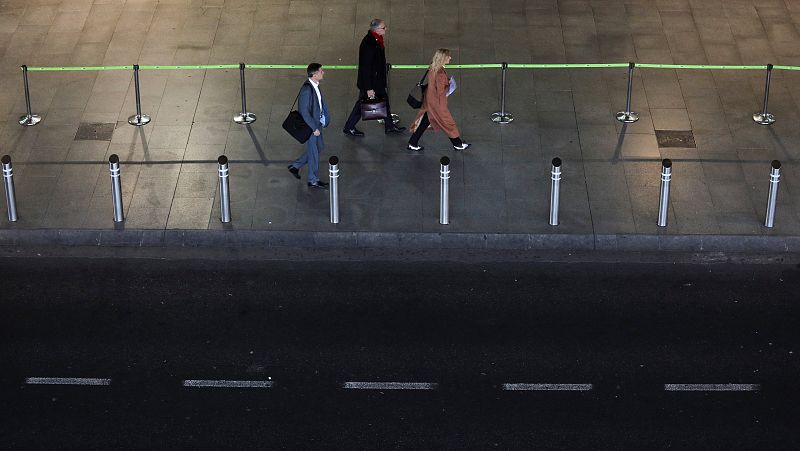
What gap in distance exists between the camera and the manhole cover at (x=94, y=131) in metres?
21.5

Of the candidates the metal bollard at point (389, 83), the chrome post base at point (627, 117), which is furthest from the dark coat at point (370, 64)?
the chrome post base at point (627, 117)

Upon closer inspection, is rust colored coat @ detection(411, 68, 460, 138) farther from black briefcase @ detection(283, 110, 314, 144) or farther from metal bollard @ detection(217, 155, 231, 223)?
metal bollard @ detection(217, 155, 231, 223)

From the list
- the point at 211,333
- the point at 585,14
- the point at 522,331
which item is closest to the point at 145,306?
the point at 211,333

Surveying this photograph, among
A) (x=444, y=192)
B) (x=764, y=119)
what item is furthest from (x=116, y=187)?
(x=764, y=119)

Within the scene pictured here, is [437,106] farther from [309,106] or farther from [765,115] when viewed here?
[765,115]

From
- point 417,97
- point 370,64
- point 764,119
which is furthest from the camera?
point 417,97

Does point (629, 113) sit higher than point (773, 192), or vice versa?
point (629, 113)

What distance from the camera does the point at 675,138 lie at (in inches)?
840

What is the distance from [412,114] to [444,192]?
10.6ft

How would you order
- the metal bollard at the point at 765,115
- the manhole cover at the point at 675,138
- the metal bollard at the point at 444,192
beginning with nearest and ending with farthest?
the metal bollard at the point at 444,192
the manhole cover at the point at 675,138
the metal bollard at the point at 765,115

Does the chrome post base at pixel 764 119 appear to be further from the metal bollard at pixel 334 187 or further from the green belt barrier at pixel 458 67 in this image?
the metal bollard at pixel 334 187

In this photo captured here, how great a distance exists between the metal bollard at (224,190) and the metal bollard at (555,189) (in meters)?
4.37

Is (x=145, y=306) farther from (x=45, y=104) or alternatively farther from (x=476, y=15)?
(x=476, y=15)

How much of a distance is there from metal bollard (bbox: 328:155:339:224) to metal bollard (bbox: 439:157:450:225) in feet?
4.62
